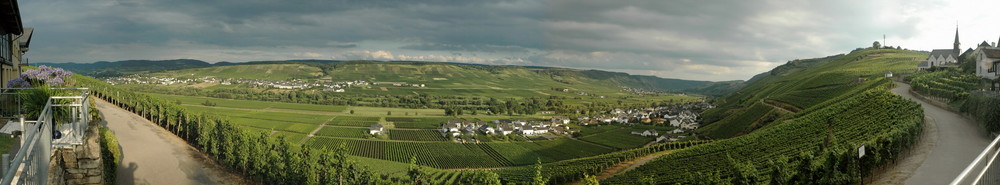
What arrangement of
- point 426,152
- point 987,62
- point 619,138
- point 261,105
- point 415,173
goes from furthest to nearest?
point 261,105 < point 619,138 < point 426,152 < point 987,62 < point 415,173

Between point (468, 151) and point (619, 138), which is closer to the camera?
point (468, 151)

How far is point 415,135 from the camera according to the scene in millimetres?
79562

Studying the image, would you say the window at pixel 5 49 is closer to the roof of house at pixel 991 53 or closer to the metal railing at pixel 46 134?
the metal railing at pixel 46 134

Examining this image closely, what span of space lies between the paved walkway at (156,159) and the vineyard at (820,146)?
30.6m

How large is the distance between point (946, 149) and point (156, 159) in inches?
1830

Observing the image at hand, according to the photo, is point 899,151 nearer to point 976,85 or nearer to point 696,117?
point 976,85

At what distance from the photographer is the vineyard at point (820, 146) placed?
624 inches

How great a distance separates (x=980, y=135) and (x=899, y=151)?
23.3 ft

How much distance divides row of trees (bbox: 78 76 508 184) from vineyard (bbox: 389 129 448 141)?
3168 cm

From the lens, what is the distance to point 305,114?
9812 cm

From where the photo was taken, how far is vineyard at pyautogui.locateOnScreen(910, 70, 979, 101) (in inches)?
1172

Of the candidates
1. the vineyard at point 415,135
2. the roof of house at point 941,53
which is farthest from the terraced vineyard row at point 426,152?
the roof of house at point 941,53

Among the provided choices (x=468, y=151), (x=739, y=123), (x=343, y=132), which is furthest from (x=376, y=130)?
(x=739, y=123)

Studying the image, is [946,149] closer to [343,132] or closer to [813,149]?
[813,149]
